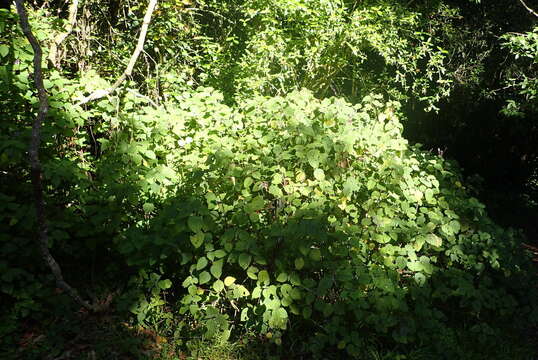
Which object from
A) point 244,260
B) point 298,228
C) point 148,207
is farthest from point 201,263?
point 298,228

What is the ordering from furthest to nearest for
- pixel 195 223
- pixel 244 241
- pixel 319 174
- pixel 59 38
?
pixel 59 38 < pixel 319 174 < pixel 244 241 < pixel 195 223

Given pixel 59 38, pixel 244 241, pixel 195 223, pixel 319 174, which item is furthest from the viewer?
pixel 59 38

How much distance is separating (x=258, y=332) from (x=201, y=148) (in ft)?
4.94

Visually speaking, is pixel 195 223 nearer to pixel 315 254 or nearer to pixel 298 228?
pixel 298 228

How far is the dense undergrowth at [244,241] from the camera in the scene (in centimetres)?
296

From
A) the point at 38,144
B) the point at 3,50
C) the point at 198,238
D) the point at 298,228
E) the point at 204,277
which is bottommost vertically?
the point at 204,277

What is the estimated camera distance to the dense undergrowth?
296 cm

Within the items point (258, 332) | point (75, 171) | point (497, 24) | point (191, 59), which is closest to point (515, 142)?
point (497, 24)

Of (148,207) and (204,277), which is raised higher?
(148,207)

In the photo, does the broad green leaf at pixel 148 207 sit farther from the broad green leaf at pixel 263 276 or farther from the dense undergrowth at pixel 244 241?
the broad green leaf at pixel 263 276

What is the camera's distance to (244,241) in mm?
2912

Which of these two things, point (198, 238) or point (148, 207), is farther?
point (148, 207)

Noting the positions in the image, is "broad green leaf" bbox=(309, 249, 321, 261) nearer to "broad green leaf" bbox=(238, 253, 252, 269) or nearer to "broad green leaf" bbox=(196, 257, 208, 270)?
"broad green leaf" bbox=(238, 253, 252, 269)

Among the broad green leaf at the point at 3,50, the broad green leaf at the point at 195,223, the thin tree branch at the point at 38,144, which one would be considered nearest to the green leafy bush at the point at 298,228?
the broad green leaf at the point at 195,223
